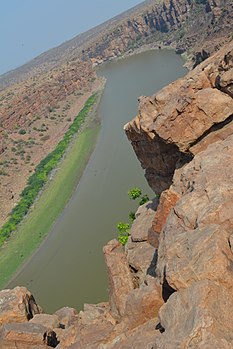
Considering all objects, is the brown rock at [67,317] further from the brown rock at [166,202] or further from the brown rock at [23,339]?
the brown rock at [166,202]

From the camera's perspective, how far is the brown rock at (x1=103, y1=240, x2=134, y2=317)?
2216 cm

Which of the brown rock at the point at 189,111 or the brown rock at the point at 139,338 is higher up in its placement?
the brown rock at the point at 189,111

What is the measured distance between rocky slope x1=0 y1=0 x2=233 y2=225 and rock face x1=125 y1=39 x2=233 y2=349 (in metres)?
34.8

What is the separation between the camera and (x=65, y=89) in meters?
120

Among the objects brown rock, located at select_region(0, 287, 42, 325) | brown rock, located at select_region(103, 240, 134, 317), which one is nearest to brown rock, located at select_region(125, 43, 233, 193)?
brown rock, located at select_region(103, 240, 134, 317)

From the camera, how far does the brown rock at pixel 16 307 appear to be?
24.7 m

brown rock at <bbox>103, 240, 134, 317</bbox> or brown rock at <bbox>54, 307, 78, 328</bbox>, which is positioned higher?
brown rock at <bbox>103, 240, 134, 317</bbox>

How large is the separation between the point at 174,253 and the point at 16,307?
14.4m

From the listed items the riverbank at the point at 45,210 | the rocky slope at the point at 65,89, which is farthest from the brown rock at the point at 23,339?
the rocky slope at the point at 65,89

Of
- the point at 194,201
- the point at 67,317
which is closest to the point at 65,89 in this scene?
the point at 67,317

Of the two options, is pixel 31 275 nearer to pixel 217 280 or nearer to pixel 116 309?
pixel 116 309

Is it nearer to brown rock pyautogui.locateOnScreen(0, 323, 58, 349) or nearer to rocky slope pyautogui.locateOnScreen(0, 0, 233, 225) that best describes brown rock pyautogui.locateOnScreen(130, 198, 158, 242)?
brown rock pyautogui.locateOnScreen(0, 323, 58, 349)

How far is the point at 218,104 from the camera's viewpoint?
2203 cm

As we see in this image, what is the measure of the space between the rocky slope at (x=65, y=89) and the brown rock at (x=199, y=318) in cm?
4526
